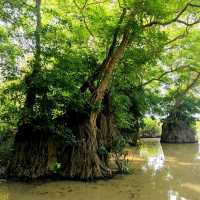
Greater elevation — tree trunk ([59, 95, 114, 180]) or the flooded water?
tree trunk ([59, 95, 114, 180])

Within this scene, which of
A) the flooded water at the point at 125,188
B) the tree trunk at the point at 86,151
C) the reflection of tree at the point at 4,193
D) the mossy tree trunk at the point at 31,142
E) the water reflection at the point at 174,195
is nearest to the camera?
the reflection of tree at the point at 4,193

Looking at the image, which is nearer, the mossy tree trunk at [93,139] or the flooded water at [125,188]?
the flooded water at [125,188]

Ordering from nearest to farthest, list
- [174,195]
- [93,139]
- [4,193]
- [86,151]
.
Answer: [4,193] < [174,195] < [86,151] < [93,139]

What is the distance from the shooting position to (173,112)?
23594mm

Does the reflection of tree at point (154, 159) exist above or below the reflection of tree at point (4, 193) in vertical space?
above

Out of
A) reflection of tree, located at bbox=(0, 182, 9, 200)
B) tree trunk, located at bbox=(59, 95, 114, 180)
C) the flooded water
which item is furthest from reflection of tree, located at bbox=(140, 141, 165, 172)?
reflection of tree, located at bbox=(0, 182, 9, 200)

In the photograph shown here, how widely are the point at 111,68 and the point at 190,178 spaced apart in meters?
3.92

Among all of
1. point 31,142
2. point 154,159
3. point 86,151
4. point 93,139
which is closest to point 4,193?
point 31,142

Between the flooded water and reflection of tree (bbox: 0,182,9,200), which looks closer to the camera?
reflection of tree (bbox: 0,182,9,200)

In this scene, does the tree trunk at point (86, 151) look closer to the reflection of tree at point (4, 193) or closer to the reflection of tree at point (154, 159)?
the reflection of tree at point (4, 193)

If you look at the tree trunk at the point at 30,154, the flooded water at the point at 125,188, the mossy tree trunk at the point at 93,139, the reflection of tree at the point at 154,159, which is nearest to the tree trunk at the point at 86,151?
the mossy tree trunk at the point at 93,139

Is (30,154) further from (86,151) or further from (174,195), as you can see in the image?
(174,195)

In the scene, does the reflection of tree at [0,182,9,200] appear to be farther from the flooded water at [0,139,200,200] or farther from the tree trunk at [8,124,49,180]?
the tree trunk at [8,124,49,180]

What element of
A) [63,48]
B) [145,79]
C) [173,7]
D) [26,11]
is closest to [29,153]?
[63,48]
